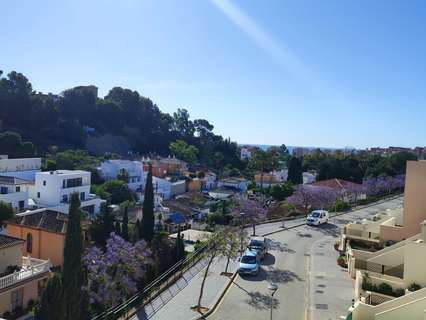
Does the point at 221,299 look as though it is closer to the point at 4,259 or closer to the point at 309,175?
the point at 4,259

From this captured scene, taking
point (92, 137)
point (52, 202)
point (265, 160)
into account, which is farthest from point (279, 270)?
point (92, 137)

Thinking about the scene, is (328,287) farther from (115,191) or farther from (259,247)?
(115,191)

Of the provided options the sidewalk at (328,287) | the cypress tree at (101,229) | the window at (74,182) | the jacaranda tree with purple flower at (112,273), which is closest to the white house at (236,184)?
the window at (74,182)

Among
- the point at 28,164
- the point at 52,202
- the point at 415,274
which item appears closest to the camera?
the point at 415,274

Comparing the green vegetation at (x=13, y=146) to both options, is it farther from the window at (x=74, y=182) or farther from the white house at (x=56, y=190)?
the window at (x=74, y=182)

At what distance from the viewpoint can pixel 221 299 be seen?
1939cm

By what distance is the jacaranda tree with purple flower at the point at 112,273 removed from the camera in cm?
1823

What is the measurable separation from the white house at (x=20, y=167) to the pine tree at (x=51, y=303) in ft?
135

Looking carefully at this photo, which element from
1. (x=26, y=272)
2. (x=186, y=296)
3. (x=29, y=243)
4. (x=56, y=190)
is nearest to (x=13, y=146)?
(x=56, y=190)

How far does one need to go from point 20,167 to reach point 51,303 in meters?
46.8

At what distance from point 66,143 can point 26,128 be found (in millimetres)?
8062

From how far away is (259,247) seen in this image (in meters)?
26.5

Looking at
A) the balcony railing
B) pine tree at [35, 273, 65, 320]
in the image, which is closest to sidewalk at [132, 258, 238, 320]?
pine tree at [35, 273, 65, 320]

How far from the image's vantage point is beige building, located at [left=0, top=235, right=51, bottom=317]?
1733 cm
